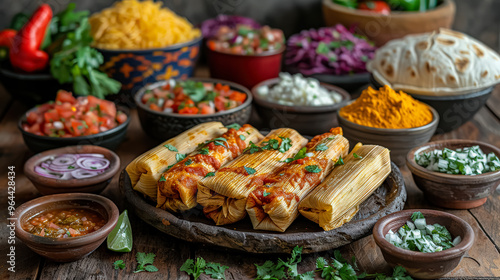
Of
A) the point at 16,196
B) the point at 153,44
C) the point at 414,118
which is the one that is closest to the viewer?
the point at 16,196

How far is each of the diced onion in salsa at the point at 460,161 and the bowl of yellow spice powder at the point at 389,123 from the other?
0.23 meters

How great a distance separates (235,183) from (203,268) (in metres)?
0.37

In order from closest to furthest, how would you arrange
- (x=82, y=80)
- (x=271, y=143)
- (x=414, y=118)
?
1. (x=271, y=143)
2. (x=414, y=118)
3. (x=82, y=80)

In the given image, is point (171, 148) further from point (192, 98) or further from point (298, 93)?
point (298, 93)

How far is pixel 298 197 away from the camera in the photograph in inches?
90.8

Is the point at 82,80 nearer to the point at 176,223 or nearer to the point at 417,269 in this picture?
the point at 176,223

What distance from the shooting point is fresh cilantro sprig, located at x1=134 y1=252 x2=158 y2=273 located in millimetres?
2238

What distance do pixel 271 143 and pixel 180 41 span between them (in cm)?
165

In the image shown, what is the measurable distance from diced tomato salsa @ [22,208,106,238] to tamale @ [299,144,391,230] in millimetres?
898

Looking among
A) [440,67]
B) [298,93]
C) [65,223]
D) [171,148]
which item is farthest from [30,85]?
[440,67]

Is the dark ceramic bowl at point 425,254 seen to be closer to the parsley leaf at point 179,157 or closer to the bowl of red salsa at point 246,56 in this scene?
the parsley leaf at point 179,157

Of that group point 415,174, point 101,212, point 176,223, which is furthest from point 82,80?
point 415,174

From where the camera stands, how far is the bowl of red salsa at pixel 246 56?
401cm

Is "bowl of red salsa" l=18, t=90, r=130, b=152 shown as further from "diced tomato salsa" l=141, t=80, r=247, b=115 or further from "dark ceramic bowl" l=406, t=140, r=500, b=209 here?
"dark ceramic bowl" l=406, t=140, r=500, b=209
